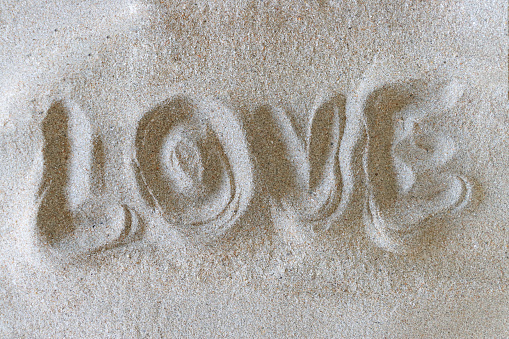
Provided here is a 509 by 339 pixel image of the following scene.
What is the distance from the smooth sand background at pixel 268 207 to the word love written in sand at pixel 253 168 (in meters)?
0.05

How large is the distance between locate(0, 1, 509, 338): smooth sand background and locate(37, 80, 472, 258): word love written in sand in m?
0.05

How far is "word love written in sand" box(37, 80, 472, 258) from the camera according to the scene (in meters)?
1.36

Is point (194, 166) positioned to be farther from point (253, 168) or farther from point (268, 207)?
point (268, 207)

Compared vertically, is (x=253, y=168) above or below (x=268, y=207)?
above

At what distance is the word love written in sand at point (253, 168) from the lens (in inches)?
53.4

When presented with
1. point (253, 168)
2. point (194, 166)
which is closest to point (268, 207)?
point (253, 168)

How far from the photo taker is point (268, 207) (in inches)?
53.7

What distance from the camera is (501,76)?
1.37 m

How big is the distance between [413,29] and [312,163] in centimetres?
70

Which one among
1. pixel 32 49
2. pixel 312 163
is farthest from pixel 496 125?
pixel 32 49

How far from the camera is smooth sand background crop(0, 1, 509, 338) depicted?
1.36 meters

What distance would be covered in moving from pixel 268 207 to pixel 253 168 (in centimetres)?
17

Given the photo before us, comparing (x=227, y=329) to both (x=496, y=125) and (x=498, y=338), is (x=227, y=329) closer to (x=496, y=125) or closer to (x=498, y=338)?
(x=498, y=338)

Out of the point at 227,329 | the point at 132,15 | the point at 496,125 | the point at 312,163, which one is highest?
the point at 132,15
